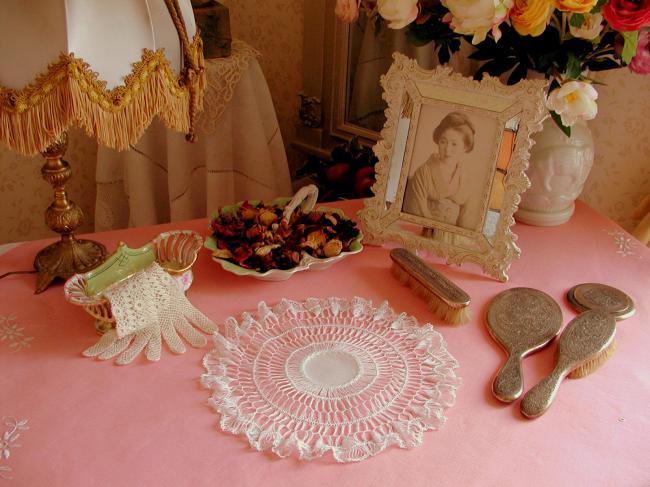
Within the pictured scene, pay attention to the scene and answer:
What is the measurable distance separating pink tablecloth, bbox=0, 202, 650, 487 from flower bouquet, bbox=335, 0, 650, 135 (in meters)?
0.28

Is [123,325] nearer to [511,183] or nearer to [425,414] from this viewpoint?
[425,414]

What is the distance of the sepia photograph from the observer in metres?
0.93

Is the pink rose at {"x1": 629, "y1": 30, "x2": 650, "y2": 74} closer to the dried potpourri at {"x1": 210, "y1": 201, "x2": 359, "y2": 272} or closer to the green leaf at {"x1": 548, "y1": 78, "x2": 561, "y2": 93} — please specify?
Answer: the green leaf at {"x1": 548, "y1": 78, "x2": 561, "y2": 93}

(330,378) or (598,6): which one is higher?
(598,6)

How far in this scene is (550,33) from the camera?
0.93 meters

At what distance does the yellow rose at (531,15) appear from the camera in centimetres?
79

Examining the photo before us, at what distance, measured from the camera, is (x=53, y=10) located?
0.67 meters

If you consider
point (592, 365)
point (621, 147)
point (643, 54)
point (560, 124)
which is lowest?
point (592, 365)

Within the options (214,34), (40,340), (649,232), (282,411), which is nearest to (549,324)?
(282,411)

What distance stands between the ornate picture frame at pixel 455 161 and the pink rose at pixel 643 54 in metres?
0.14

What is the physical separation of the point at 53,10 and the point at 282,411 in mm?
490

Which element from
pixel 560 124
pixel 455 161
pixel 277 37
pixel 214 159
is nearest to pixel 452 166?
pixel 455 161

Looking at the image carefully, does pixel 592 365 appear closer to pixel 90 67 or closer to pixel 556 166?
pixel 556 166

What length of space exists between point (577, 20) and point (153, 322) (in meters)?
0.67
